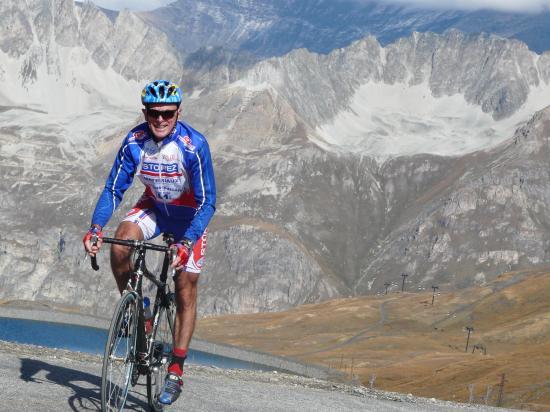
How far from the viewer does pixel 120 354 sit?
17.6 m

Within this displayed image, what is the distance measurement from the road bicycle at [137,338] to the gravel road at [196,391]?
1.03 meters

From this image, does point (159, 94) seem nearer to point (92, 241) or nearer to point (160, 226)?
point (160, 226)

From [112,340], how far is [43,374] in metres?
5.93

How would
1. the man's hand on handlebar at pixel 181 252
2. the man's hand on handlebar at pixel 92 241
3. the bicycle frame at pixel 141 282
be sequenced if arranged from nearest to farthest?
the bicycle frame at pixel 141 282, the man's hand on handlebar at pixel 92 241, the man's hand on handlebar at pixel 181 252

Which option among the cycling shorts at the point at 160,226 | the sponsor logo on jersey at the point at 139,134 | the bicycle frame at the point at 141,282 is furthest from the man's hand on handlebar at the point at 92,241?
the sponsor logo on jersey at the point at 139,134

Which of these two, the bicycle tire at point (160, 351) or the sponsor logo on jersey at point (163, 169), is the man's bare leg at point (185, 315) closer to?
the bicycle tire at point (160, 351)

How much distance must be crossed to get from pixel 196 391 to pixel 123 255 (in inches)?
256

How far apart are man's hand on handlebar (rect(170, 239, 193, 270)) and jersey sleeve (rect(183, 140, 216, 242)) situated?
444mm

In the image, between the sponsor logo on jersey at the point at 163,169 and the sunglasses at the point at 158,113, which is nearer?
the sunglasses at the point at 158,113

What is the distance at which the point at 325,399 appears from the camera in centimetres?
2583

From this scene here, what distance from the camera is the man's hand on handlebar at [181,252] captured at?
59.9ft

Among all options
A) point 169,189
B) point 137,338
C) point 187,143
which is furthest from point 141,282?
point 187,143

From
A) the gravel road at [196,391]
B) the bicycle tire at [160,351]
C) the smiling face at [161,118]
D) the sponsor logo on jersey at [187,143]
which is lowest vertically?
the gravel road at [196,391]

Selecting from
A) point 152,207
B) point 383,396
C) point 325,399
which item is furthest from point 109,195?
point 383,396
